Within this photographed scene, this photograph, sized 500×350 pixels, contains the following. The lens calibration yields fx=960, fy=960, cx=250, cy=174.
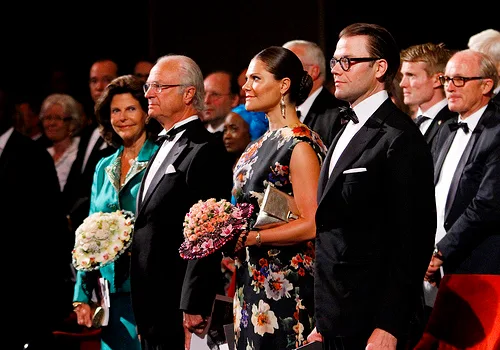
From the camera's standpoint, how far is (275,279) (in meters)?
4.01

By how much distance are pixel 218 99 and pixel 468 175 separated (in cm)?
293

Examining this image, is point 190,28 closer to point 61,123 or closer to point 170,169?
point 61,123

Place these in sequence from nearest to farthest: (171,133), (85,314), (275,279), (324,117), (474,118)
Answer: (275,279), (171,133), (85,314), (474,118), (324,117)

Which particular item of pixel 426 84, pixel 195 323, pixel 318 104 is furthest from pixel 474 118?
pixel 195 323

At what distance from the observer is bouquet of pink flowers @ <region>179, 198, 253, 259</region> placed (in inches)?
153

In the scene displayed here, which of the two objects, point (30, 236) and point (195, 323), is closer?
point (195, 323)

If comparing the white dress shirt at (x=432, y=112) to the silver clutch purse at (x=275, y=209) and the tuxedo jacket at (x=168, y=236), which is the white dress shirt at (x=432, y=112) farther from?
the silver clutch purse at (x=275, y=209)

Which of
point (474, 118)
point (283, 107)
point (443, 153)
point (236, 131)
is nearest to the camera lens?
point (283, 107)

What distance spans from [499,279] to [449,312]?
0.24 m

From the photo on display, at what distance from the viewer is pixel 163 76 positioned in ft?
15.4

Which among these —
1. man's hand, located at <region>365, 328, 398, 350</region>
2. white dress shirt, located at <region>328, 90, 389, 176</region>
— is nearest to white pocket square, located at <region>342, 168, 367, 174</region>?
white dress shirt, located at <region>328, 90, 389, 176</region>

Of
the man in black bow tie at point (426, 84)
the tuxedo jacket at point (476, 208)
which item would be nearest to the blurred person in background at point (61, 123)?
the man in black bow tie at point (426, 84)

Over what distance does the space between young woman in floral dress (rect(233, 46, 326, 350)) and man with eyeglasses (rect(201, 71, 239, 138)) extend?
3.16 metres

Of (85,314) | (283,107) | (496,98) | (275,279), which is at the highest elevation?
(283,107)
